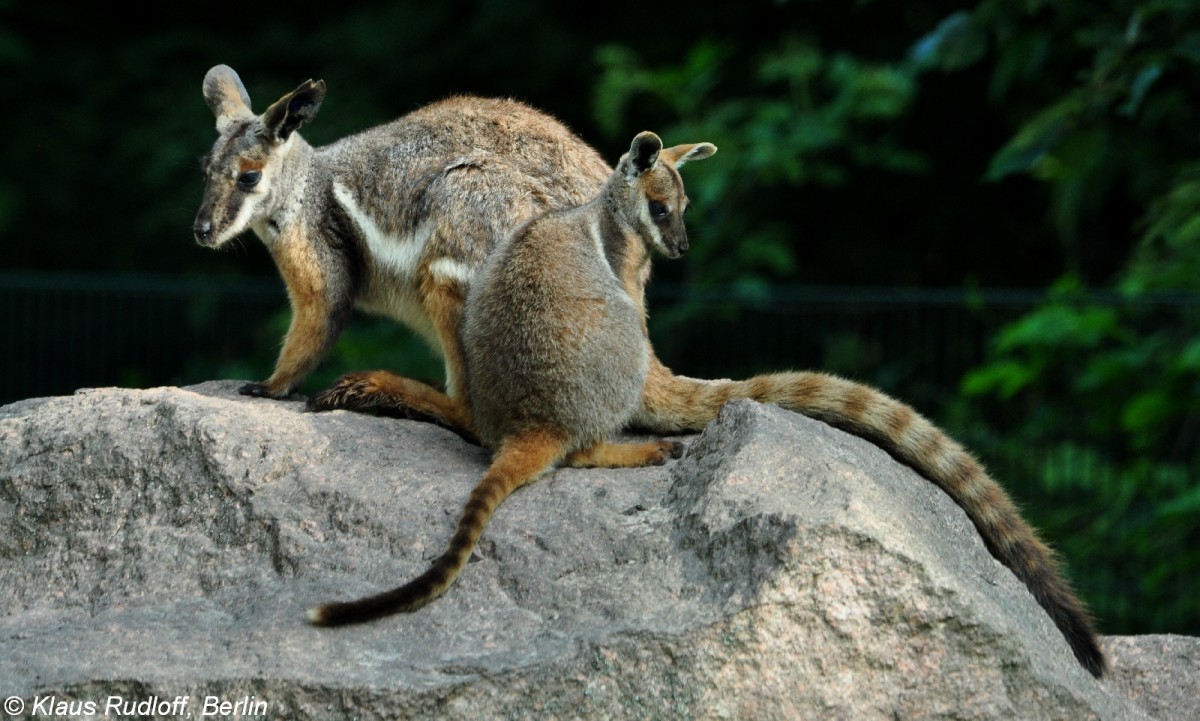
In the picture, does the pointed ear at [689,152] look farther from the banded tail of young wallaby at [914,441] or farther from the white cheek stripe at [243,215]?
the white cheek stripe at [243,215]

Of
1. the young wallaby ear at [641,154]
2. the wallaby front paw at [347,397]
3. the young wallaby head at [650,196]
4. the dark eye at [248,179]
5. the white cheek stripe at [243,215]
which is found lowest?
the wallaby front paw at [347,397]

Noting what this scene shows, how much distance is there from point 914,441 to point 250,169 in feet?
8.27

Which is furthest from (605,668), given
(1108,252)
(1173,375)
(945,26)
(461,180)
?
(1108,252)

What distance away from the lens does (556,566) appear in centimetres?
378

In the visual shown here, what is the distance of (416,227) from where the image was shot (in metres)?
5.12

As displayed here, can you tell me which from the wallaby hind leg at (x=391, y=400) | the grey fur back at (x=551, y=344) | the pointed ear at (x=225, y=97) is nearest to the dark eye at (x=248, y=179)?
the pointed ear at (x=225, y=97)

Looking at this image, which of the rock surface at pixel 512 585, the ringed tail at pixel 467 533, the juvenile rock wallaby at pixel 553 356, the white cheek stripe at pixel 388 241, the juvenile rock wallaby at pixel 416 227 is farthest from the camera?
the white cheek stripe at pixel 388 241

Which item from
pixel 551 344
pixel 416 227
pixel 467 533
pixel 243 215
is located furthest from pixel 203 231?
pixel 467 533

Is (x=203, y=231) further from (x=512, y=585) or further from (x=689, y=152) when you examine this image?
(x=512, y=585)

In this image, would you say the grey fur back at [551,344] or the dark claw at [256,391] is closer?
the grey fur back at [551,344]

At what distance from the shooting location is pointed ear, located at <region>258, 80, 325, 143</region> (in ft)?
17.1

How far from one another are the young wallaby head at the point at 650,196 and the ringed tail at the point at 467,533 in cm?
102

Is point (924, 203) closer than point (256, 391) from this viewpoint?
No

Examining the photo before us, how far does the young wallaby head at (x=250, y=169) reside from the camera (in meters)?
5.18
